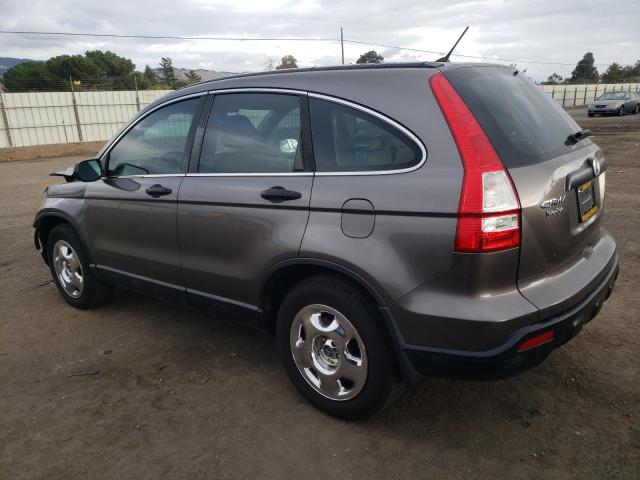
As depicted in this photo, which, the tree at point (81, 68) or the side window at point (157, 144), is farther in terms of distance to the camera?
the tree at point (81, 68)

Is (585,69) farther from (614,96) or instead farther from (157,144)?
(157,144)

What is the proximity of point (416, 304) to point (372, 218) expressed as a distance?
0.44 m

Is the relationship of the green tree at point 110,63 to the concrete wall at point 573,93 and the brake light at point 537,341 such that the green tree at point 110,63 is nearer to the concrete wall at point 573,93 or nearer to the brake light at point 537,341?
the concrete wall at point 573,93

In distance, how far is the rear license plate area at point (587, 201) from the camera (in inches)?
104

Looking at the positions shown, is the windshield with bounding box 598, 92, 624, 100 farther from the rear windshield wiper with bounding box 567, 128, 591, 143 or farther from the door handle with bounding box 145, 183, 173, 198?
the door handle with bounding box 145, 183, 173, 198

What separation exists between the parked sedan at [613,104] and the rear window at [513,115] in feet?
97.5

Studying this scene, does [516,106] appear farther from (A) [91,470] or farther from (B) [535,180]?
(A) [91,470]

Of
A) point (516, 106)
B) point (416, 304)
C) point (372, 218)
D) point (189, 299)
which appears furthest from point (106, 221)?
point (516, 106)

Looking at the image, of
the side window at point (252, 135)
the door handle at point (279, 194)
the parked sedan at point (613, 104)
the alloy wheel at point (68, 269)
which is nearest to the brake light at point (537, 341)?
the door handle at point (279, 194)

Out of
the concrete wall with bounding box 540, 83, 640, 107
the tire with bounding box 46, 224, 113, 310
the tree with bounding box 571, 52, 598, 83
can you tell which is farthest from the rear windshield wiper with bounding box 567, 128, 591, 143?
the tree with bounding box 571, 52, 598, 83

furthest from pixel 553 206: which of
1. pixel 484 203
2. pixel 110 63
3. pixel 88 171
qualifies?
pixel 110 63

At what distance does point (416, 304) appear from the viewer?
7.72 feet

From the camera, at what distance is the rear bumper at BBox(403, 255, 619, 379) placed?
2.26 meters

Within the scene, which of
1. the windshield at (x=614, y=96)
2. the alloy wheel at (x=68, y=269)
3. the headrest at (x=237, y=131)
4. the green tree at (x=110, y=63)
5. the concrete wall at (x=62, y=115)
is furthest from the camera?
the green tree at (x=110, y=63)
